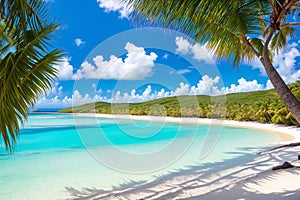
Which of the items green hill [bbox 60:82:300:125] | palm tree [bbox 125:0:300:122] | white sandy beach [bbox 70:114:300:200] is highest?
palm tree [bbox 125:0:300:122]

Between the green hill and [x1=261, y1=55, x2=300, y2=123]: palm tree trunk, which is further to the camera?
the green hill

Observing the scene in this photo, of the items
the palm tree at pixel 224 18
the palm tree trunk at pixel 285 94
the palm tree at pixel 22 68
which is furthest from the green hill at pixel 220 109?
the palm tree at pixel 22 68

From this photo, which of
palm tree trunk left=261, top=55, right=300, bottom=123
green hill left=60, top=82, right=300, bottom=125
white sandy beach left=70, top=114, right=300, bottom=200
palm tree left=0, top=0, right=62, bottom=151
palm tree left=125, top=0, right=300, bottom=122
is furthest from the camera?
green hill left=60, top=82, right=300, bottom=125

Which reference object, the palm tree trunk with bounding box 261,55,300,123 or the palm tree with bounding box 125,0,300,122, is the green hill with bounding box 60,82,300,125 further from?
the palm tree trunk with bounding box 261,55,300,123

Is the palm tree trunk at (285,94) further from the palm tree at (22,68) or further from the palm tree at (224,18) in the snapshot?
the palm tree at (22,68)

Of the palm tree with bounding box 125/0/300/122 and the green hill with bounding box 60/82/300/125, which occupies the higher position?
the palm tree with bounding box 125/0/300/122

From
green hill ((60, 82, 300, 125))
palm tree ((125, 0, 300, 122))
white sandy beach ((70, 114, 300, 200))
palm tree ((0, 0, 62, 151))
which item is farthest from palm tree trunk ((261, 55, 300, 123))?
green hill ((60, 82, 300, 125))

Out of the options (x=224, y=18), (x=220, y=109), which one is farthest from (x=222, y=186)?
(x=220, y=109)

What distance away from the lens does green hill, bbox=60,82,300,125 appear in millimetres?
13709

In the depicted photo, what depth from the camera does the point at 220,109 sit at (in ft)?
66.1

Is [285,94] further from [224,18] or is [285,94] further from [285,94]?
[224,18]

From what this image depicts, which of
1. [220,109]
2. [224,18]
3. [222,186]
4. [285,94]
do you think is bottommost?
[222,186]

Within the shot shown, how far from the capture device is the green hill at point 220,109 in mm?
13709

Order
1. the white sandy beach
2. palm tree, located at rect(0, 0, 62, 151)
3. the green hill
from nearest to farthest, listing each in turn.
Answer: palm tree, located at rect(0, 0, 62, 151), the white sandy beach, the green hill
